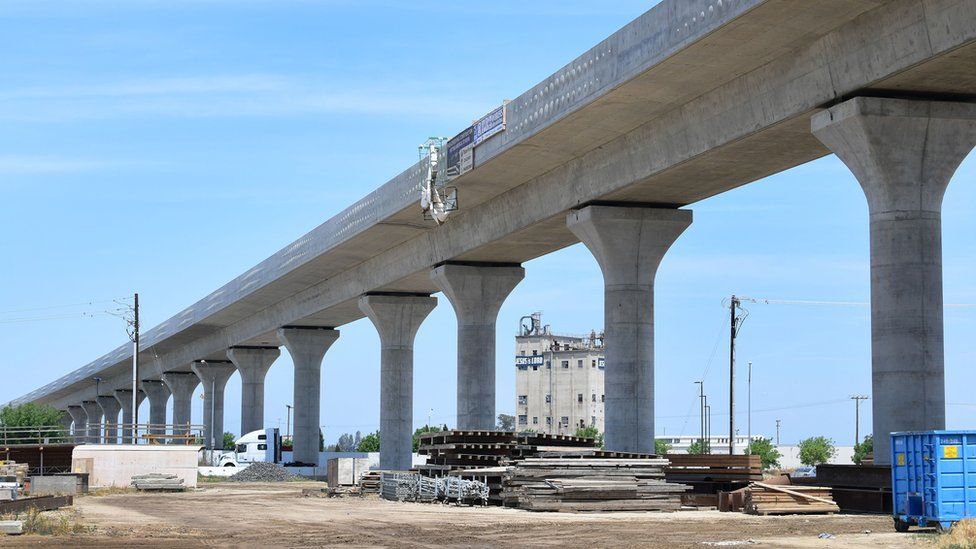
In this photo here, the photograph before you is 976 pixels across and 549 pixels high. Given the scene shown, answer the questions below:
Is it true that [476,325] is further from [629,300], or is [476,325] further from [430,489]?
[430,489]

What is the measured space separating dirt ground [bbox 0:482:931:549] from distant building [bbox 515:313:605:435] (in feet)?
428

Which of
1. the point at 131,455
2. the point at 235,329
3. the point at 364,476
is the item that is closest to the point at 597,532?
the point at 364,476

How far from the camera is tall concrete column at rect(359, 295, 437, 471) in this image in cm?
5681

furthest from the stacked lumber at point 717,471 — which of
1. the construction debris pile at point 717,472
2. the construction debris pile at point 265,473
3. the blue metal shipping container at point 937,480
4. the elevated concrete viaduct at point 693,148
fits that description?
the construction debris pile at point 265,473

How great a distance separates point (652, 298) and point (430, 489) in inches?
340

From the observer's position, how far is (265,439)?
81000 millimetres

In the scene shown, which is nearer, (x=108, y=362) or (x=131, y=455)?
(x=131, y=455)

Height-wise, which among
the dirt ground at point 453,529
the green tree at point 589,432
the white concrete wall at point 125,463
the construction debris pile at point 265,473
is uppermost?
the dirt ground at point 453,529

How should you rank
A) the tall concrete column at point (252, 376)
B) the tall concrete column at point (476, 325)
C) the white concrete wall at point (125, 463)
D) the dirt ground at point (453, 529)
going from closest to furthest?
the dirt ground at point (453, 529) → the tall concrete column at point (476, 325) → the white concrete wall at point (125, 463) → the tall concrete column at point (252, 376)

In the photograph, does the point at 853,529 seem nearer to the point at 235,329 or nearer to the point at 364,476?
the point at 364,476

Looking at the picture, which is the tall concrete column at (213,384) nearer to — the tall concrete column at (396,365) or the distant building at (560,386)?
the tall concrete column at (396,365)

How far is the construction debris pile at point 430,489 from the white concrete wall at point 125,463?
16.1 metres

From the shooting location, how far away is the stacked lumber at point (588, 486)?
2911 cm

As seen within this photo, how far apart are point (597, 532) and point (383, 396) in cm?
3610
